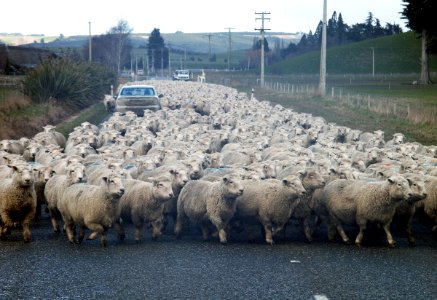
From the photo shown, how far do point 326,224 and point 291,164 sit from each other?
2.02 meters

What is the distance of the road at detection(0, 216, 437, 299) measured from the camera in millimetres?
9656

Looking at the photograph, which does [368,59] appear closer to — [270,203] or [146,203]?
[270,203]

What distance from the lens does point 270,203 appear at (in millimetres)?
13344

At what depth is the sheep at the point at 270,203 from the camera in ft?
43.6

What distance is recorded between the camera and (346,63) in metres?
124

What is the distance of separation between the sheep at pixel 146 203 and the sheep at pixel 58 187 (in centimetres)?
82

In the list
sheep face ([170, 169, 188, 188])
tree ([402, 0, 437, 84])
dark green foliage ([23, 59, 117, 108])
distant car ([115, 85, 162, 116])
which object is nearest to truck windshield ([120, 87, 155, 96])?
distant car ([115, 85, 162, 116])

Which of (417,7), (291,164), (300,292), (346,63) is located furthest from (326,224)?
(346,63)

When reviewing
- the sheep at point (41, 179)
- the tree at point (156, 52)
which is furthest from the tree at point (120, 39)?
the sheep at point (41, 179)

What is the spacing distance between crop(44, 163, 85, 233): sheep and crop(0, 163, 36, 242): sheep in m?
0.49

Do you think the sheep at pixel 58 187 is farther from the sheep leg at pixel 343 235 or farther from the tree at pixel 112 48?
the tree at pixel 112 48

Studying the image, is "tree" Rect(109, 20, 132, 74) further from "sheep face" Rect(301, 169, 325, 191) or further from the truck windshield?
"sheep face" Rect(301, 169, 325, 191)

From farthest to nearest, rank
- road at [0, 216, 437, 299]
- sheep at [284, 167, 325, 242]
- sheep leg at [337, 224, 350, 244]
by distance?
sheep at [284, 167, 325, 242]
sheep leg at [337, 224, 350, 244]
road at [0, 216, 437, 299]

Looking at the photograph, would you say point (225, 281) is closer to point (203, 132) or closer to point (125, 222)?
point (125, 222)
